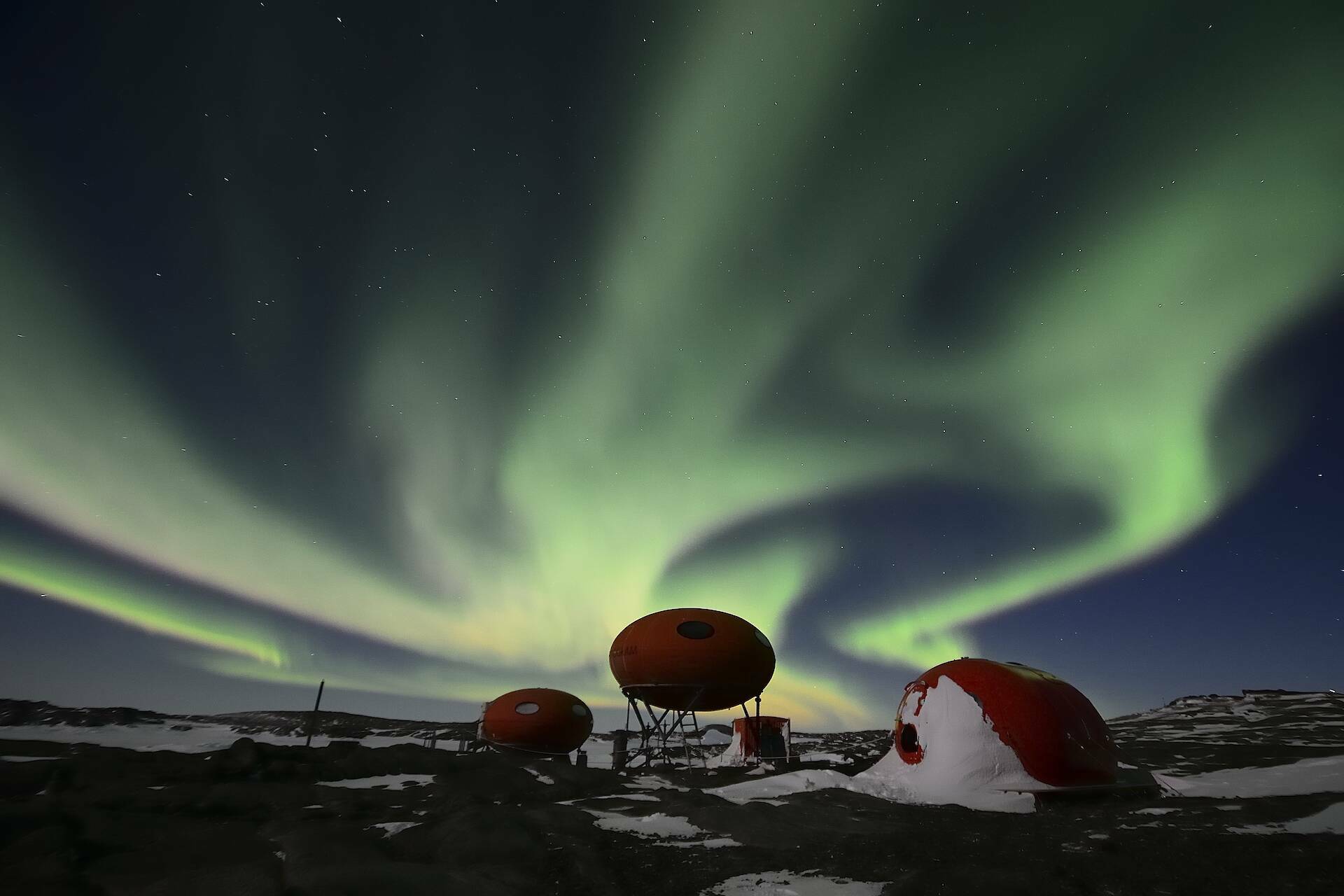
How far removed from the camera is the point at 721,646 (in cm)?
2150

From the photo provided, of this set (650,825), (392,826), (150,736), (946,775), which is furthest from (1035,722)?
(150,736)

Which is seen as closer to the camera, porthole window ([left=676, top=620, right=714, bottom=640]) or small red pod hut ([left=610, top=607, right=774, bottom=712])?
small red pod hut ([left=610, top=607, right=774, bottom=712])

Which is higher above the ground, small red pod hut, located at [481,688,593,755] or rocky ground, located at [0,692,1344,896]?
small red pod hut, located at [481,688,593,755]

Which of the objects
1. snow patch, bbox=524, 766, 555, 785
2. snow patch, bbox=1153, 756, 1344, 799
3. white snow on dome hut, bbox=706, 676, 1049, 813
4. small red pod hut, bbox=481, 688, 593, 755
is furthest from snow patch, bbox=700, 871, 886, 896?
small red pod hut, bbox=481, 688, 593, 755

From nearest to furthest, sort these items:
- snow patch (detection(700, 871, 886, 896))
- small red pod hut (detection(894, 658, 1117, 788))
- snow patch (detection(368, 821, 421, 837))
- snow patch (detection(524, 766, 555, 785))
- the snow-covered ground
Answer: snow patch (detection(700, 871, 886, 896)) < snow patch (detection(368, 821, 421, 837)) < small red pod hut (detection(894, 658, 1117, 788)) < snow patch (detection(524, 766, 555, 785)) < the snow-covered ground

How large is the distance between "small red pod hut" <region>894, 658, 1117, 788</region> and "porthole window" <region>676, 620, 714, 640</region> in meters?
7.65

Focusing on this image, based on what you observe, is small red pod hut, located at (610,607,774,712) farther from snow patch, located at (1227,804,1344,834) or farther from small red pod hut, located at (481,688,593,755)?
snow patch, located at (1227,804,1344,834)

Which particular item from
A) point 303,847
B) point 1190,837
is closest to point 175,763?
point 303,847

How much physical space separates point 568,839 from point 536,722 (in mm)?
20420

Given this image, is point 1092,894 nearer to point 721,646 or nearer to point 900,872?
point 900,872

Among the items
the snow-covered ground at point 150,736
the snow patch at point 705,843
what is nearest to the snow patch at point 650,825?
the snow patch at point 705,843

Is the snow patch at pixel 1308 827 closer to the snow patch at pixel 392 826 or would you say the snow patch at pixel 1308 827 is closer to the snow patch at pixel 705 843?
the snow patch at pixel 705 843

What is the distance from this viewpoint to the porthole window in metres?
21.6

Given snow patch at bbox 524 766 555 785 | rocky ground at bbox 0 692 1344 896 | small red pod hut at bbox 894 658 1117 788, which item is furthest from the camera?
snow patch at bbox 524 766 555 785
